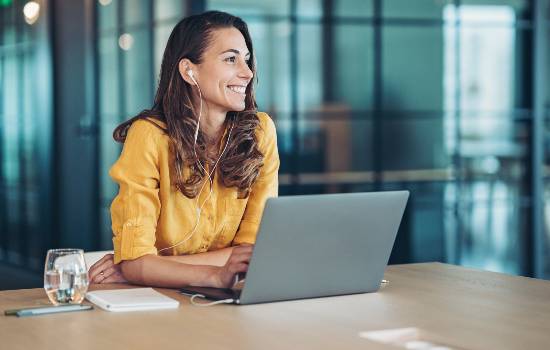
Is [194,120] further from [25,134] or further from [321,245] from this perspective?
[25,134]

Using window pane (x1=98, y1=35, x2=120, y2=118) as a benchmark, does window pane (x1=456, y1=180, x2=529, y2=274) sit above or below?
below

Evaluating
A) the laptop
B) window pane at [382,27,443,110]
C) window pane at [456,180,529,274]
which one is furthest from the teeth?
window pane at [456,180,529,274]

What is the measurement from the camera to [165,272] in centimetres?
223

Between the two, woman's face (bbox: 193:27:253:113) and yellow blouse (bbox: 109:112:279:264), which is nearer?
yellow blouse (bbox: 109:112:279:264)

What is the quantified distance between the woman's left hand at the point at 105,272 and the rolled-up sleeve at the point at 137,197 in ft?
0.07

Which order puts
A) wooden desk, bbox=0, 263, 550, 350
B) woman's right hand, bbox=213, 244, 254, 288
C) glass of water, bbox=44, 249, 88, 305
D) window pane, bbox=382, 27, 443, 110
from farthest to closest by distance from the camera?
window pane, bbox=382, 27, 443, 110 < woman's right hand, bbox=213, 244, 254, 288 < glass of water, bbox=44, 249, 88, 305 < wooden desk, bbox=0, 263, 550, 350

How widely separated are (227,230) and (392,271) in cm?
46

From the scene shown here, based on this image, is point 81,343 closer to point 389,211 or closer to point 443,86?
point 389,211

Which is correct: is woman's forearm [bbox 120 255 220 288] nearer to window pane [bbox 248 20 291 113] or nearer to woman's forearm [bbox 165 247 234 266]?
woman's forearm [bbox 165 247 234 266]

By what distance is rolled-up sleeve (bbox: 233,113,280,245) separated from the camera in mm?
2623

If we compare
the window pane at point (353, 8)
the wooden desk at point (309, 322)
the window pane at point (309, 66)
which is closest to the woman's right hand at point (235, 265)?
the wooden desk at point (309, 322)

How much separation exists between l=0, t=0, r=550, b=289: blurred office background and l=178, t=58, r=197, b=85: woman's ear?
239cm

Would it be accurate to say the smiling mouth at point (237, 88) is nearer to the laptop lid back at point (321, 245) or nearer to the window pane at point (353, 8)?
the laptop lid back at point (321, 245)

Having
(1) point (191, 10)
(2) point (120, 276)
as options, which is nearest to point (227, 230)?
(2) point (120, 276)
